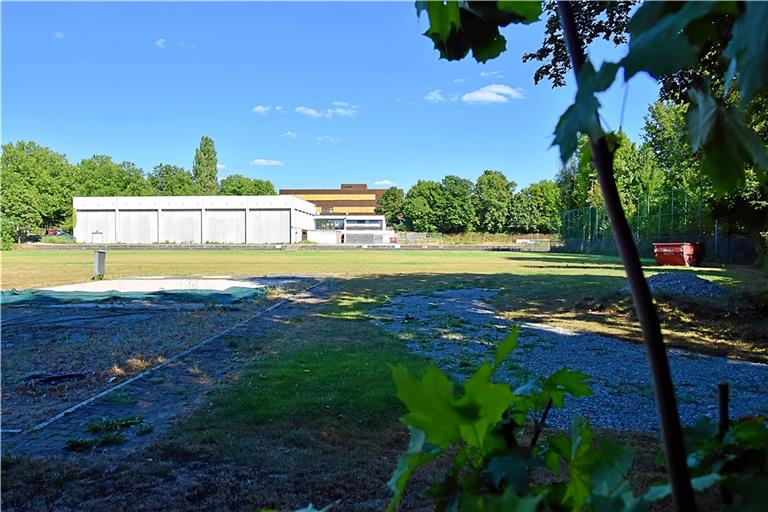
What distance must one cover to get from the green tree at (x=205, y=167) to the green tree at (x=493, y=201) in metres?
59.2

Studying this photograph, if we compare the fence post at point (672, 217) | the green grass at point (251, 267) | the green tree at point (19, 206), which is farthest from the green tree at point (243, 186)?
the fence post at point (672, 217)

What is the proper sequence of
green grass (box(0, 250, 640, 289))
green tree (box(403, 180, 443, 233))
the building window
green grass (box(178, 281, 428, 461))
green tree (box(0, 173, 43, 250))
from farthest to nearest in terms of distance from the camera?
1. green tree (box(403, 180, 443, 233))
2. the building window
3. green tree (box(0, 173, 43, 250))
4. green grass (box(0, 250, 640, 289))
5. green grass (box(178, 281, 428, 461))

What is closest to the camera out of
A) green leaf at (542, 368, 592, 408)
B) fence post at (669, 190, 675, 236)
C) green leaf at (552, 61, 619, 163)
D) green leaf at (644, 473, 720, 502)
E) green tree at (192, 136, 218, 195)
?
green leaf at (552, 61, 619, 163)

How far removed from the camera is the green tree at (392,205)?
127719 millimetres

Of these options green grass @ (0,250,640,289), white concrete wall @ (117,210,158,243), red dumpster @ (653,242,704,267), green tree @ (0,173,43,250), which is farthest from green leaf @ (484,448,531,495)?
green tree @ (0,173,43,250)

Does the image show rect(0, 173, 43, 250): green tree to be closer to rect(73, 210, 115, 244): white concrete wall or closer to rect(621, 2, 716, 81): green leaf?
rect(73, 210, 115, 244): white concrete wall

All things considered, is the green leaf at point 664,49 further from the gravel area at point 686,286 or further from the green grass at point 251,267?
the green grass at point 251,267

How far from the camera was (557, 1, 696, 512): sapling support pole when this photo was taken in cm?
69

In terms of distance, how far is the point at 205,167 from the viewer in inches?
4724

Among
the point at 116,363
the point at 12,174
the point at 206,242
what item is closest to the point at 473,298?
the point at 116,363

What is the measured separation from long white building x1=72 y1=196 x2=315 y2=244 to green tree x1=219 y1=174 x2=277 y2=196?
117 feet

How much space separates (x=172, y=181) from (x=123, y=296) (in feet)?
356

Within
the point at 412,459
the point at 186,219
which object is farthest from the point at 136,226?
the point at 412,459

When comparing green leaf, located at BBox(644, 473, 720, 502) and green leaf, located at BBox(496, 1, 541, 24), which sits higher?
green leaf, located at BBox(496, 1, 541, 24)
